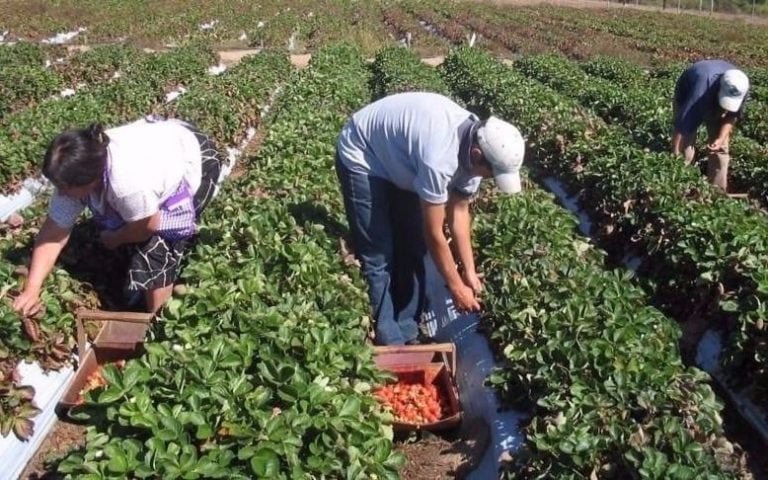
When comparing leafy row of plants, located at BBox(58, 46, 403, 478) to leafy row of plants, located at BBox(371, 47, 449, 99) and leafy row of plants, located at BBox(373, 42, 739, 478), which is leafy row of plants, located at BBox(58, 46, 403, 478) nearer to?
leafy row of plants, located at BBox(373, 42, 739, 478)

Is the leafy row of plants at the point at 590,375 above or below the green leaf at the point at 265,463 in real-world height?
below

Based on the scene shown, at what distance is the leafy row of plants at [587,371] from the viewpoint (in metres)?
3.18

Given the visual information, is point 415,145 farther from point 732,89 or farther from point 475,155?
point 732,89

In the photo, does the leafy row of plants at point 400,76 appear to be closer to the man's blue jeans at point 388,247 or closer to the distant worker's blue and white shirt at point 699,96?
the distant worker's blue and white shirt at point 699,96

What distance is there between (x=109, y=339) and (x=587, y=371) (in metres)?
2.81

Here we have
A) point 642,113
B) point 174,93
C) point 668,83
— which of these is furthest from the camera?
point 174,93

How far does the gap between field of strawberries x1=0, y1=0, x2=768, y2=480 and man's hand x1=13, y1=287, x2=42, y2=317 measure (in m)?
0.05

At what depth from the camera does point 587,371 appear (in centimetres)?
370

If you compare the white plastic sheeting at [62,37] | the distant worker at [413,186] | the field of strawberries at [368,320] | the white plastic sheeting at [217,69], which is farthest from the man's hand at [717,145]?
the white plastic sheeting at [62,37]

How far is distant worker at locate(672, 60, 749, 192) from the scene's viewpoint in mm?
7250

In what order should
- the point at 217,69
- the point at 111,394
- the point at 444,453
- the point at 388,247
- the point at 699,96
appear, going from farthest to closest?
the point at 217,69 → the point at 699,96 → the point at 388,247 → the point at 444,453 → the point at 111,394

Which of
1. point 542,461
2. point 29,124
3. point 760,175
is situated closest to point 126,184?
point 542,461

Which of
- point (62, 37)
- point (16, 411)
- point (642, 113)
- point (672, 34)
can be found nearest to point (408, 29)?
point (672, 34)

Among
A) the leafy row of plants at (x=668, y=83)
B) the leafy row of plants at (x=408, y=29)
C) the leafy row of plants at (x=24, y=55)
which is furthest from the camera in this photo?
the leafy row of plants at (x=408, y=29)
